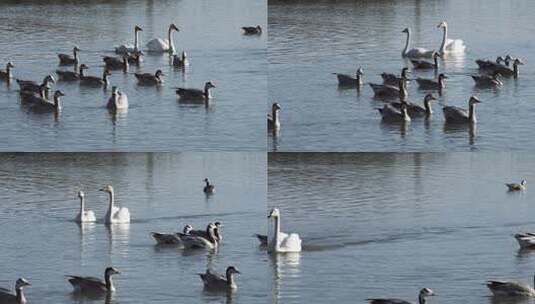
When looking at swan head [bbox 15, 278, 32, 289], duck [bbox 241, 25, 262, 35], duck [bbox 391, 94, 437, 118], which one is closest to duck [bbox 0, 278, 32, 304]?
swan head [bbox 15, 278, 32, 289]

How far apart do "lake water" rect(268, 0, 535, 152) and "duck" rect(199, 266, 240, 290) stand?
1018 millimetres

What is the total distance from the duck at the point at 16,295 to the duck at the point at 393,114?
11.3ft

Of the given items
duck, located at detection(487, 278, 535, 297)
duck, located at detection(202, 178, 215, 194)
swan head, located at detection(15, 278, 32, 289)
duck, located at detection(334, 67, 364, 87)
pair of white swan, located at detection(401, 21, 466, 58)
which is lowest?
duck, located at detection(487, 278, 535, 297)

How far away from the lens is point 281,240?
12.8 metres

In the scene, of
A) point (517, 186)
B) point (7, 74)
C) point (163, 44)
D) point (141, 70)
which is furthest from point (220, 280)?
→ point (163, 44)

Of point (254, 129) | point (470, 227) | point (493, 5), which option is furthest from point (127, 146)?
point (493, 5)

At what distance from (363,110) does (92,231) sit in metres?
2.40

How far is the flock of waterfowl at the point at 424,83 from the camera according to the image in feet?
48.3

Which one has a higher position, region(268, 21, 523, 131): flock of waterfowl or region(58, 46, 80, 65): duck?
region(58, 46, 80, 65): duck

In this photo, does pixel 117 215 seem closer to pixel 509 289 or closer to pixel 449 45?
pixel 509 289

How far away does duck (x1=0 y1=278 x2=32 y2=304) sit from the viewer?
39.2 feet

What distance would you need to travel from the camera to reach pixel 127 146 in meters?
13.9

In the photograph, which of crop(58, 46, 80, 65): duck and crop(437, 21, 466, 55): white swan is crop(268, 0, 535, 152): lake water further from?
crop(58, 46, 80, 65): duck

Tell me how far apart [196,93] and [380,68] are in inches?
127
